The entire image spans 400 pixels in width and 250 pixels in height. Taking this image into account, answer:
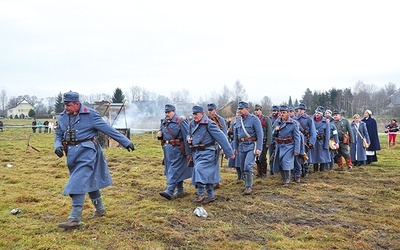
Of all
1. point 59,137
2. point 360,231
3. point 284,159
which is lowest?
point 360,231

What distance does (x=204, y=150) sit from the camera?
25.1 feet

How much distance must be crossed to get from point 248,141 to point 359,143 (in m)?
6.54

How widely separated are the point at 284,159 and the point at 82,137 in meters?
5.00

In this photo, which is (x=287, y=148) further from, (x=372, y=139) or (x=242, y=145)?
(x=372, y=139)

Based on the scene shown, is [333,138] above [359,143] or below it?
above

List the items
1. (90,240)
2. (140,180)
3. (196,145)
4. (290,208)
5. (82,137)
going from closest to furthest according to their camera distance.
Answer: (90,240), (82,137), (290,208), (196,145), (140,180)

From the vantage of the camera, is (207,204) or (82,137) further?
(207,204)

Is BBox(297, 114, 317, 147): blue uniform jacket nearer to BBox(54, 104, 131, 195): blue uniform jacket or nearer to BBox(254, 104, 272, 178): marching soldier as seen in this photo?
BBox(254, 104, 272, 178): marching soldier

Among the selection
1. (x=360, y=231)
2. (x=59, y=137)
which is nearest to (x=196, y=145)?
(x=59, y=137)

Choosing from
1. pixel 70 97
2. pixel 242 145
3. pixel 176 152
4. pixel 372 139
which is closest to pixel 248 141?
pixel 242 145

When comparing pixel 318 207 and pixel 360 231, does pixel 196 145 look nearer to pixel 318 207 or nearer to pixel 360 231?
pixel 318 207

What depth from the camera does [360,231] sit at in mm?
5746

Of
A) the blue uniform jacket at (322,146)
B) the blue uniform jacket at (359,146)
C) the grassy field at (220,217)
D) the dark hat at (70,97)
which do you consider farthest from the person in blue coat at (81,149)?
the blue uniform jacket at (359,146)

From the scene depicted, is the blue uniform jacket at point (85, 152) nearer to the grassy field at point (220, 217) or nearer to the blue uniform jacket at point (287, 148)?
the grassy field at point (220, 217)
